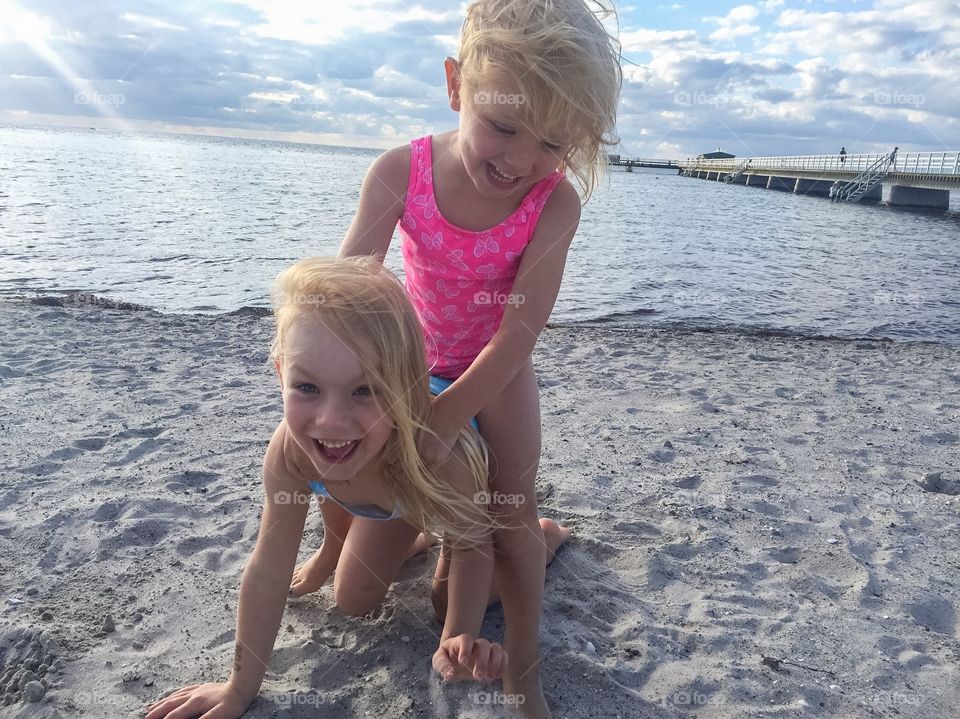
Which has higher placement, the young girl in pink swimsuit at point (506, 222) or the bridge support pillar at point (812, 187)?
the bridge support pillar at point (812, 187)

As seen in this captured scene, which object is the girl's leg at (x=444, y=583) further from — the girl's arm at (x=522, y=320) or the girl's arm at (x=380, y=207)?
the girl's arm at (x=380, y=207)

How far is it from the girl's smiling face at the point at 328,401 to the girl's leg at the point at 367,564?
31.5 inches

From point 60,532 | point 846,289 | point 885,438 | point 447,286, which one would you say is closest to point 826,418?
point 885,438

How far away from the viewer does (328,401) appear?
2.13 metres

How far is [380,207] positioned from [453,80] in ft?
1.67

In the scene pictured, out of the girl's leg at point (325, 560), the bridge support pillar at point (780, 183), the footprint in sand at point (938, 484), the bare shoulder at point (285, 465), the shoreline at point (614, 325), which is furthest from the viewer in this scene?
the bridge support pillar at point (780, 183)

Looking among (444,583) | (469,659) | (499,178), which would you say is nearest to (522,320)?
(499,178)

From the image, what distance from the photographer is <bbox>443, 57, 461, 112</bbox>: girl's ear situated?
2.51 meters

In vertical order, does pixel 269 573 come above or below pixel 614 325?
above

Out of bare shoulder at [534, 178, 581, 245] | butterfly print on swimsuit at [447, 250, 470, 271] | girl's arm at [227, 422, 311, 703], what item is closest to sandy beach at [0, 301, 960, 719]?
girl's arm at [227, 422, 311, 703]

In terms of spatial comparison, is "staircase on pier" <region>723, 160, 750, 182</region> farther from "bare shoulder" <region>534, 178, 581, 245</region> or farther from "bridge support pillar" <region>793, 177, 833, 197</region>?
"bare shoulder" <region>534, 178, 581, 245</region>

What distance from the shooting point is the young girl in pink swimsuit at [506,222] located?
2230mm

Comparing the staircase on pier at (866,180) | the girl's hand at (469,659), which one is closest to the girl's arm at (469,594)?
the girl's hand at (469,659)

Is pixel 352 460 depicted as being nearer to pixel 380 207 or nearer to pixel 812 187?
pixel 380 207
